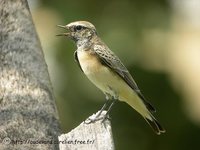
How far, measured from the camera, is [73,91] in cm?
1199

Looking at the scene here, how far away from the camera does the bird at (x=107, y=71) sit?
Result: 9461 millimetres

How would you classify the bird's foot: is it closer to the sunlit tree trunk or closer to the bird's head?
the sunlit tree trunk

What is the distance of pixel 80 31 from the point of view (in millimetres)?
9672

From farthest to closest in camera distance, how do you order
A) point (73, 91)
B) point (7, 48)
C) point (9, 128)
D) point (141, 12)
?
point (141, 12) → point (73, 91) → point (7, 48) → point (9, 128)

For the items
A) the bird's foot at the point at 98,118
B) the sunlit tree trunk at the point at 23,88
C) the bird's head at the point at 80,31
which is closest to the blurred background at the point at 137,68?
the bird's head at the point at 80,31

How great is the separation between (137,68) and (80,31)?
267 centimetres

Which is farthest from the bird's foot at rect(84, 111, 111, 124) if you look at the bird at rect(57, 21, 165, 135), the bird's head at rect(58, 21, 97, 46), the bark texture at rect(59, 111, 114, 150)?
the bird's head at rect(58, 21, 97, 46)

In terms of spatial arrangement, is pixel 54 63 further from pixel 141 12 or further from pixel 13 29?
pixel 13 29

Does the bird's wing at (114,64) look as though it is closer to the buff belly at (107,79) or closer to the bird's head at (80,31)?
the buff belly at (107,79)

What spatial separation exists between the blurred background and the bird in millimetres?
2284

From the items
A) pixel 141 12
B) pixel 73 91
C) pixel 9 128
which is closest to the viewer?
pixel 9 128

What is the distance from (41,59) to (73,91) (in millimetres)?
3795

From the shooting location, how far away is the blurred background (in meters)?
12.1

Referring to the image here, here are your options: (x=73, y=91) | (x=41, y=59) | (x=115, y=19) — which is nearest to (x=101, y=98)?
(x=73, y=91)
